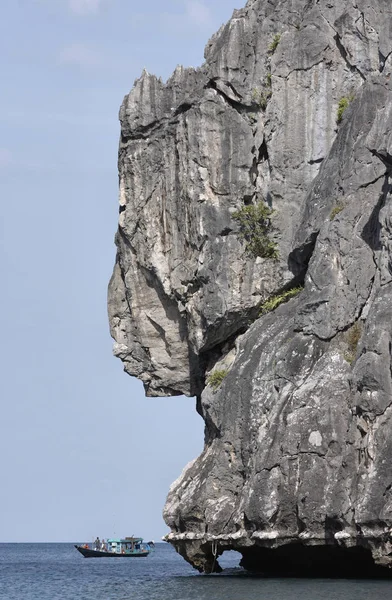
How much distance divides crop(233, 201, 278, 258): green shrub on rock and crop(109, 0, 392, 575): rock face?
324 mm

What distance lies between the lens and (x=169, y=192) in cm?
5122

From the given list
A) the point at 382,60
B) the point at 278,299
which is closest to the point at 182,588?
Answer: the point at 278,299

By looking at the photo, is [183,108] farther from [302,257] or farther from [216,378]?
[216,378]

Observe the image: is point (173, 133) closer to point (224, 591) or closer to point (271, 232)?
point (271, 232)

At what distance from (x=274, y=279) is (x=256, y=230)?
75.6 inches

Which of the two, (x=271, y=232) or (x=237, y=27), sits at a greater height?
(x=237, y=27)

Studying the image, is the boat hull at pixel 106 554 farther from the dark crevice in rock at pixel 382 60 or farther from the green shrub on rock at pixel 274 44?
the dark crevice in rock at pixel 382 60

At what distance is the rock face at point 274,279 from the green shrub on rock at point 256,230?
32 cm

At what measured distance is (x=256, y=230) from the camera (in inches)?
1912

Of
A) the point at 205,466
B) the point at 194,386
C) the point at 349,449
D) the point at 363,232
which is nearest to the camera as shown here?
the point at 349,449

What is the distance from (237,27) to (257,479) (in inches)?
723

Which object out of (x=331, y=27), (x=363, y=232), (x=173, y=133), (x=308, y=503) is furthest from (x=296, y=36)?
(x=308, y=503)

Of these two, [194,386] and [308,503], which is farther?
[194,386]

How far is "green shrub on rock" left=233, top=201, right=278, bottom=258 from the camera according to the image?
48500 mm
